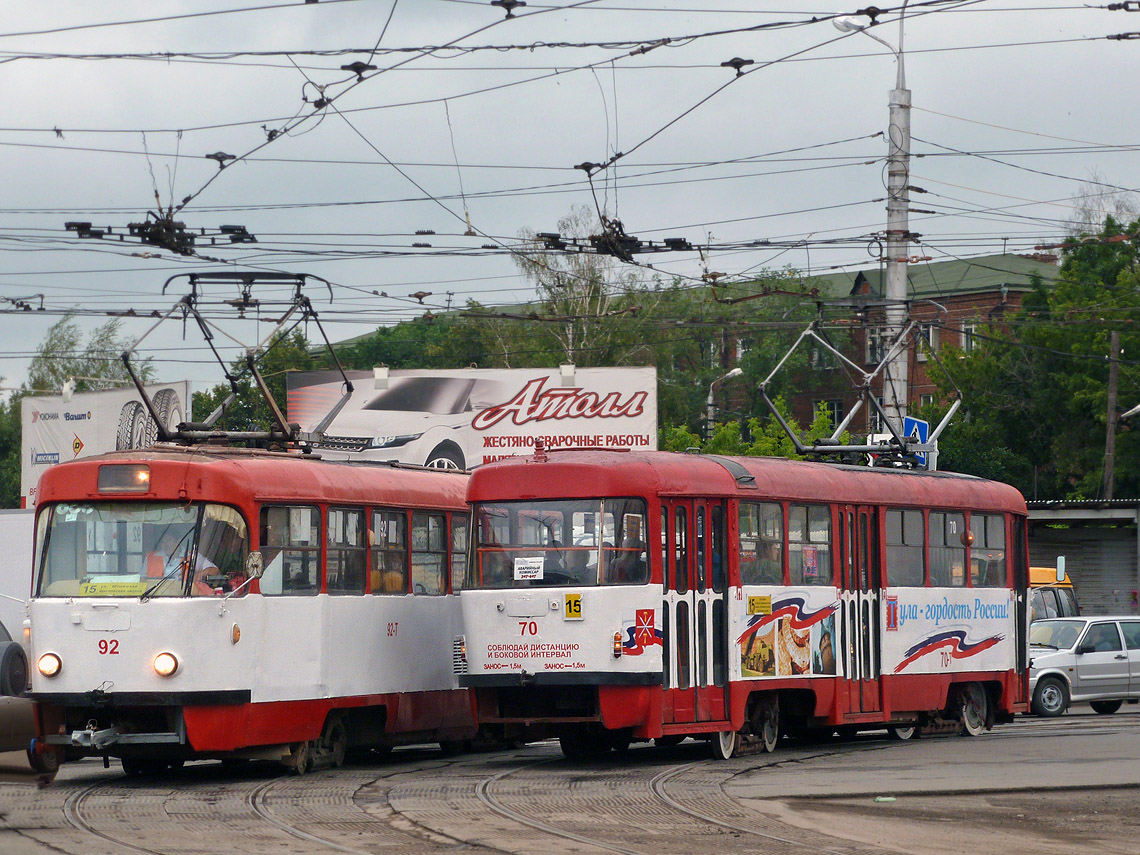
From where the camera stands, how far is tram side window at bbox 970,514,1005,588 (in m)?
20.1

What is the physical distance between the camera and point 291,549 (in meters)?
14.7

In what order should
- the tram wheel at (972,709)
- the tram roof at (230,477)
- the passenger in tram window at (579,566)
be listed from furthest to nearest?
the tram wheel at (972,709) → the passenger in tram window at (579,566) → the tram roof at (230,477)

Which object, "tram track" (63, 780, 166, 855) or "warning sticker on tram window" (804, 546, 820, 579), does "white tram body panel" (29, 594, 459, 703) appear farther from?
"warning sticker on tram window" (804, 546, 820, 579)

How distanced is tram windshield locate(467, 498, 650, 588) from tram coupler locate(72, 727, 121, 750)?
133 inches

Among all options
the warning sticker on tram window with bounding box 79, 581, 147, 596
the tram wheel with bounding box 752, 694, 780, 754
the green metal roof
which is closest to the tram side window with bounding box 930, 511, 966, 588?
the tram wheel with bounding box 752, 694, 780, 754

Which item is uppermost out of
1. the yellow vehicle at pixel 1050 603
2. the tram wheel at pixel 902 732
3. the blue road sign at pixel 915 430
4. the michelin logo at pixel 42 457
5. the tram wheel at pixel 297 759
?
the michelin logo at pixel 42 457

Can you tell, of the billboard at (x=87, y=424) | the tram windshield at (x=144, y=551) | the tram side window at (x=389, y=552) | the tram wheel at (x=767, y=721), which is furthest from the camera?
the billboard at (x=87, y=424)

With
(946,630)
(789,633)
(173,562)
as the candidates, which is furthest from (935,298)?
(173,562)

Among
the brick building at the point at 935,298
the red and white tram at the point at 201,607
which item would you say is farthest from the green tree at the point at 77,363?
the red and white tram at the point at 201,607

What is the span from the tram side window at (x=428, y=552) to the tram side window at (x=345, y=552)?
97cm

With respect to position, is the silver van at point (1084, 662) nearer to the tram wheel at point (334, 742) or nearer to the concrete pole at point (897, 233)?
the concrete pole at point (897, 233)

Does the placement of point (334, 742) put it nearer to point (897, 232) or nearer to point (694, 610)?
A: point (694, 610)

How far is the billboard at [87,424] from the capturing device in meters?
37.2

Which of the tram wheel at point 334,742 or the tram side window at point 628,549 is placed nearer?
the tram side window at point 628,549
